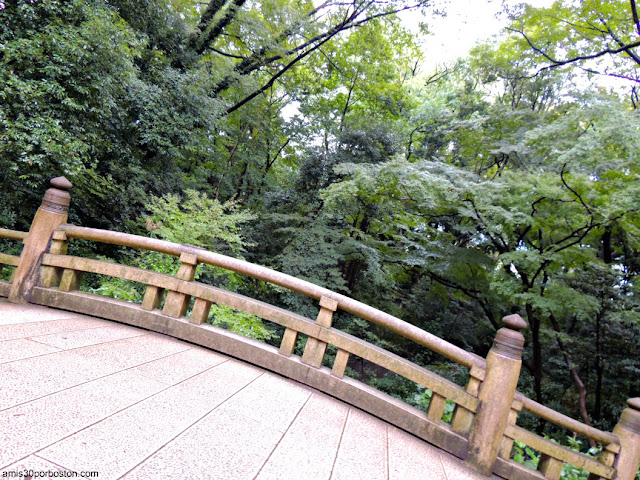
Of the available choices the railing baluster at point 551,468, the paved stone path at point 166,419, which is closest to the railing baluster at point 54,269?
the paved stone path at point 166,419

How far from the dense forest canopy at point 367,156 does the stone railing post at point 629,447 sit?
3319mm

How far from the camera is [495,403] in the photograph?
2.62 metres

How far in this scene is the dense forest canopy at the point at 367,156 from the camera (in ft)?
18.1

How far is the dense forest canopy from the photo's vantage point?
5.51 meters

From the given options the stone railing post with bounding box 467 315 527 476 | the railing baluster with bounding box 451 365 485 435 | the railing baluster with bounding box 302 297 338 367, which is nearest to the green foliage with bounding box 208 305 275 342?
the railing baluster with bounding box 302 297 338 367

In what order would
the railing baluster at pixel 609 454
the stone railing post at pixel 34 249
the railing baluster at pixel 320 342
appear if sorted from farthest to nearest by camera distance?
the stone railing post at pixel 34 249 → the railing baluster at pixel 320 342 → the railing baluster at pixel 609 454

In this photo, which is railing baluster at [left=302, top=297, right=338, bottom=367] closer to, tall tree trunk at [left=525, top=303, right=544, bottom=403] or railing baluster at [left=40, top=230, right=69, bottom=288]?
railing baluster at [left=40, top=230, right=69, bottom=288]

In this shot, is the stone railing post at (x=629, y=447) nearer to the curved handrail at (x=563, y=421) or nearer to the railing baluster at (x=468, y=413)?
the curved handrail at (x=563, y=421)

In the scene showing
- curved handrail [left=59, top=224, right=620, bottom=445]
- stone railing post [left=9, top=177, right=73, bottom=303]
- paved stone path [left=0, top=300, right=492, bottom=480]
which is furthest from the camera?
stone railing post [left=9, top=177, right=73, bottom=303]

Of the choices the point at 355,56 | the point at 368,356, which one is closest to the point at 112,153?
the point at 368,356

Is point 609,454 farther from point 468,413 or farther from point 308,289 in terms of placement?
point 308,289

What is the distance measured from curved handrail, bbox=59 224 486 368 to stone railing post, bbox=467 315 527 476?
161mm

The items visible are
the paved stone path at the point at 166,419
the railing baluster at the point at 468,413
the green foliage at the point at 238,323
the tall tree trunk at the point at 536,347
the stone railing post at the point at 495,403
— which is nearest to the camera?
the paved stone path at the point at 166,419

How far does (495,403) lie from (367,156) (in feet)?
27.6
